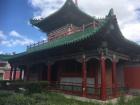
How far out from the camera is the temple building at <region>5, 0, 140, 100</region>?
1284 cm

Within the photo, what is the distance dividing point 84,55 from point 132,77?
20.2 feet

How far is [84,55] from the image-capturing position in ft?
45.4

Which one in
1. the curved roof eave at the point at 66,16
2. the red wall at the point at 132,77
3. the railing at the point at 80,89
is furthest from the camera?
the curved roof eave at the point at 66,16

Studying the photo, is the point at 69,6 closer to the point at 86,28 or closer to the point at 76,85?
the point at 86,28

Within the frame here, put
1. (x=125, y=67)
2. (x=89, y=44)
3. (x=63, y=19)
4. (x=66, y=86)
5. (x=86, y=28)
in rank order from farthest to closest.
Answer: (x=63, y=19) → (x=125, y=67) → (x=66, y=86) → (x=86, y=28) → (x=89, y=44)

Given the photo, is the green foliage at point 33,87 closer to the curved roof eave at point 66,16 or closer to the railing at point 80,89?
the railing at point 80,89

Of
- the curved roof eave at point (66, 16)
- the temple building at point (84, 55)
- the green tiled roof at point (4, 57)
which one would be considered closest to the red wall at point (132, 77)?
the temple building at point (84, 55)

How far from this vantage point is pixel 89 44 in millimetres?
13312

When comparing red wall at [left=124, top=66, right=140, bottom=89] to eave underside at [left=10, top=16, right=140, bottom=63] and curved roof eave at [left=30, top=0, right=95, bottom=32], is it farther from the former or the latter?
curved roof eave at [left=30, top=0, right=95, bottom=32]

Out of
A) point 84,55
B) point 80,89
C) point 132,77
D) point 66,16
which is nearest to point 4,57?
point 66,16

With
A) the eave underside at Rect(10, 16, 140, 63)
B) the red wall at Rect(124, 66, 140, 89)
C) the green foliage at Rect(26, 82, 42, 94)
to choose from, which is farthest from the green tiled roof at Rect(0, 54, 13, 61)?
the red wall at Rect(124, 66, 140, 89)

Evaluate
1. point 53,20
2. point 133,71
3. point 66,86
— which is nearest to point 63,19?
point 53,20

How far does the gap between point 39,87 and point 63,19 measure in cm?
816

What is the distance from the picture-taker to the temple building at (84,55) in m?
12.8
